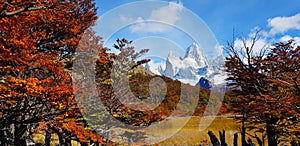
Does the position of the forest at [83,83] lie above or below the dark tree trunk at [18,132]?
above

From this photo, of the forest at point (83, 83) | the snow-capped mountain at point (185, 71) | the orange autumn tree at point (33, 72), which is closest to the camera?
the orange autumn tree at point (33, 72)

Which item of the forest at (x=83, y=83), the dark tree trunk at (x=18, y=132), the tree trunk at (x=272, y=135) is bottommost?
the tree trunk at (x=272, y=135)

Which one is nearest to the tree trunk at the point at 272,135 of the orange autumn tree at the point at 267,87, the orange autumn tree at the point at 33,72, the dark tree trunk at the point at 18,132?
the orange autumn tree at the point at 267,87

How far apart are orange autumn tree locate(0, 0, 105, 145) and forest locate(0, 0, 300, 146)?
3cm

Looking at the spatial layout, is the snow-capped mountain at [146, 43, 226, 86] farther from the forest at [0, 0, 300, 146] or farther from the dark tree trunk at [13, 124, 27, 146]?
the dark tree trunk at [13, 124, 27, 146]

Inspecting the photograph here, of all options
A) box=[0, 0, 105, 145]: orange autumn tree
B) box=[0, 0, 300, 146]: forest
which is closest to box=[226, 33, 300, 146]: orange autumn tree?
box=[0, 0, 300, 146]: forest

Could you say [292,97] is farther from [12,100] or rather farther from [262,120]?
[12,100]

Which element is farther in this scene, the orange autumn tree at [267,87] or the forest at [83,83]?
the orange autumn tree at [267,87]

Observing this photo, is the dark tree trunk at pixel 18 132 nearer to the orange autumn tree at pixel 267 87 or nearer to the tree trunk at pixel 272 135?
the orange autumn tree at pixel 267 87

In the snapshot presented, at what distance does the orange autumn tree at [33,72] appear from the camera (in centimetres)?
822

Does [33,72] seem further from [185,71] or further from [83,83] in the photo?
[185,71]

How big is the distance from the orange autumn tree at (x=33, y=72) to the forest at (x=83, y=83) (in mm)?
26

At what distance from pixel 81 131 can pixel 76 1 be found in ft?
26.6

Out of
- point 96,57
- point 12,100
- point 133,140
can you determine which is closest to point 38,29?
point 96,57
